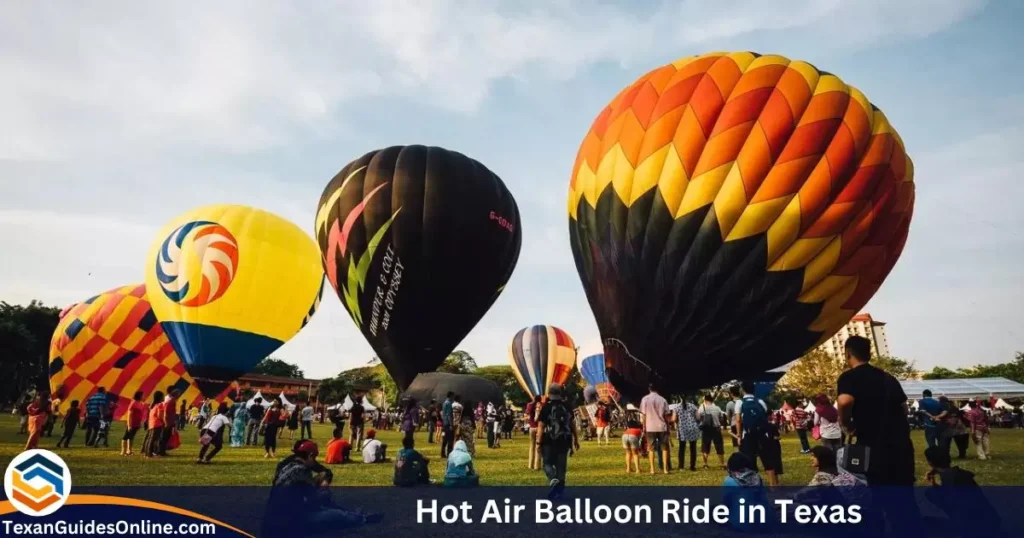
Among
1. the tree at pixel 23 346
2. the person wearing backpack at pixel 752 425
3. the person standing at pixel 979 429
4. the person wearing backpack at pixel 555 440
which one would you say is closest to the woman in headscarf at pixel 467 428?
the person wearing backpack at pixel 555 440

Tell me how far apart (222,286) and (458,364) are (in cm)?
5946

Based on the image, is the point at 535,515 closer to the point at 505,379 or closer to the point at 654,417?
the point at 654,417

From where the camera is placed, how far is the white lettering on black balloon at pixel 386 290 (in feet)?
53.3

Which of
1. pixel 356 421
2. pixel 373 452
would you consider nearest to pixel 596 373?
pixel 356 421

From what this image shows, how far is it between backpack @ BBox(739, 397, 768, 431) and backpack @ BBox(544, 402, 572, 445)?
3201 millimetres

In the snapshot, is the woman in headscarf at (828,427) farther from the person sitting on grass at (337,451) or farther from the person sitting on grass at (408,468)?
the person sitting on grass at (337,451)

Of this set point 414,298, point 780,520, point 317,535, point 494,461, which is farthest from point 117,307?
point 780,520

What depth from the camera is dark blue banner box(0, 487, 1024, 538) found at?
525 cm

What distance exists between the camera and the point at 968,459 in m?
13.9

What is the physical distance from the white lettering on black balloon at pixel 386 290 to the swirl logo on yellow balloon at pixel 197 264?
6.08 meters

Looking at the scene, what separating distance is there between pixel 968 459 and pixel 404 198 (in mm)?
15161

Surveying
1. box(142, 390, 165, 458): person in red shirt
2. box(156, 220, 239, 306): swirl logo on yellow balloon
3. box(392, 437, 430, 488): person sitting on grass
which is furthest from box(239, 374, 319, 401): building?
box(392, 437, 430, 488): person sitting on grass

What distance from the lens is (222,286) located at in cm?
1947

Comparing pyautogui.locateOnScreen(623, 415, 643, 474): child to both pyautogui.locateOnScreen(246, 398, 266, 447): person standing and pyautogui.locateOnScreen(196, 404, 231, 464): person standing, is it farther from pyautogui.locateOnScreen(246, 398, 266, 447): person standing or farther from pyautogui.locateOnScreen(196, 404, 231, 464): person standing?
pyautogui.locateOnScreen(246, 398, 266, 447): person standing
